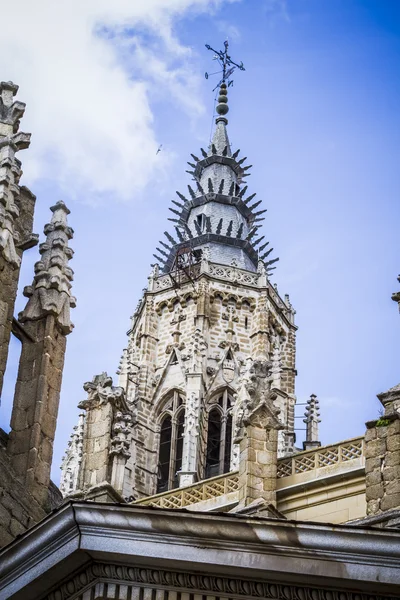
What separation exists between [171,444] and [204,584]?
152ft

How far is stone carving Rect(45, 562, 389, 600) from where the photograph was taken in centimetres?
977

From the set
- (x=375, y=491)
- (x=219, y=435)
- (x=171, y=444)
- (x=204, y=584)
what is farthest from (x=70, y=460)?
(x=204, y=584)

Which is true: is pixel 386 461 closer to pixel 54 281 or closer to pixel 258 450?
pixel 258 450

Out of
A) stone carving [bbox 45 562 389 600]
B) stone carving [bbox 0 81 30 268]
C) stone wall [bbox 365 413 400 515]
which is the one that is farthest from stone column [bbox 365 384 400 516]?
stone carving [bbox 45 562 389 600]

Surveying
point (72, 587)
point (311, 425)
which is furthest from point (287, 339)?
point (72, 587)

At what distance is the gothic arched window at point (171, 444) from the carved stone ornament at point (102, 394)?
3739 centimetres

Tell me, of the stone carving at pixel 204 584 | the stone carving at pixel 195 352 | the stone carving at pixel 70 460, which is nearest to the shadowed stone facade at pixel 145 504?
the stone carving at pixel 204 584

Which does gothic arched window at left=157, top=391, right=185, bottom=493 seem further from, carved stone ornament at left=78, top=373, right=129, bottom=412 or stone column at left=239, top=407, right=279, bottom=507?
carved stone ornament at left=78, top=373, right=129, bottom=412

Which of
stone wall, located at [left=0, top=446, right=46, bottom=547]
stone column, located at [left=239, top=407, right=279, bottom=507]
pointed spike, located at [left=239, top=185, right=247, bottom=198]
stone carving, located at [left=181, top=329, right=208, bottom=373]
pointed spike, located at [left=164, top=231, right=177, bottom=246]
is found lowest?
stone wall, located at [left=0, top=446, right=46, bottom=547]

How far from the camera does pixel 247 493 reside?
27172 millimetres

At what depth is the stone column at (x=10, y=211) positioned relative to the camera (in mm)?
15812

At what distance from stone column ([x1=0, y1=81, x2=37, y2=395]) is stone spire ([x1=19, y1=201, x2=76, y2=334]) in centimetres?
30

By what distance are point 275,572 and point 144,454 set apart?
152 ft

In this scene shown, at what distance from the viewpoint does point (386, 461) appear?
2208 centimetres
